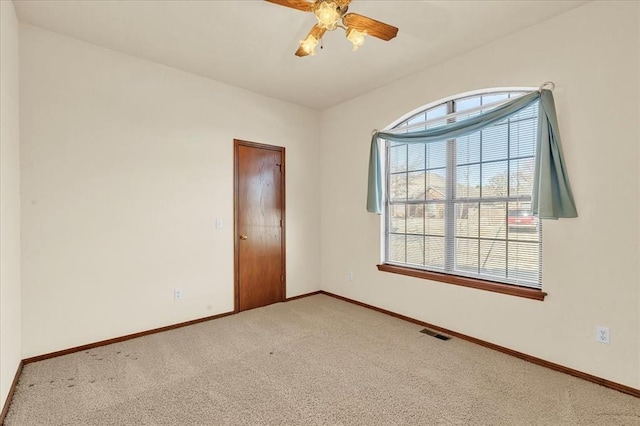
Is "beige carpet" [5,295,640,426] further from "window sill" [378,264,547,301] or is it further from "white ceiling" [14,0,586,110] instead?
"white ceiling" [14,0,586,110]

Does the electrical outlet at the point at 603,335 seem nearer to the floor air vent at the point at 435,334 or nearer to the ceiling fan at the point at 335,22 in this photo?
the floor air vent at the point at 435,334

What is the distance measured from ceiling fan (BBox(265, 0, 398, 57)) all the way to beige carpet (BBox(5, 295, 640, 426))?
2.41m

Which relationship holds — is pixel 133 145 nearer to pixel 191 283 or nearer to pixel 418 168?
pixel 191 283

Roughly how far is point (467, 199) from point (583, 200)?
96 centimetres

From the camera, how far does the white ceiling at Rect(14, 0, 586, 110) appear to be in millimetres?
2398

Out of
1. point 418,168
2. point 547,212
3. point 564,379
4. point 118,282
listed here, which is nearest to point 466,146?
point 418,168

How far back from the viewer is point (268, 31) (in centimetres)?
270

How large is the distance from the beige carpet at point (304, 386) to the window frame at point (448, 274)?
Result: 0.57 m

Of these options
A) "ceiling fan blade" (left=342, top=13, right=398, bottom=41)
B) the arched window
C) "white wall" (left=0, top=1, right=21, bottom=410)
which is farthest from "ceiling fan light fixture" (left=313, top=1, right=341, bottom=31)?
"white wall" (left=0, top=1, right=21, bottom=410)

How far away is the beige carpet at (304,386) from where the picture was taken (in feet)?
6.44

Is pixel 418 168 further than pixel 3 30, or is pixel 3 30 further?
pixel 418 168

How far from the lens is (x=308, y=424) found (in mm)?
1892

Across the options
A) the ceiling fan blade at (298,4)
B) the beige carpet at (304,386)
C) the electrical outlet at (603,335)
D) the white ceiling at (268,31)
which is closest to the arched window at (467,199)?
the electrical outlet at (603,335)

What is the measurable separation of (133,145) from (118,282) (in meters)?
1.36
